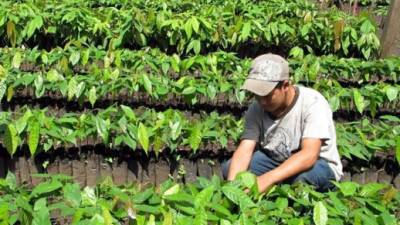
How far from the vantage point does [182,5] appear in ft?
21.9

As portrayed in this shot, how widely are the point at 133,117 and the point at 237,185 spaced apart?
1.21m

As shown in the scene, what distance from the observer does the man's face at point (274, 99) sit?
9.21ft

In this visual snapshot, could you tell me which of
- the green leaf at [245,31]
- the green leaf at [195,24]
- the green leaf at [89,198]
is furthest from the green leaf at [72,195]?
the green leaf at [245,31]

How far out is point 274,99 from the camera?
284 centimetres

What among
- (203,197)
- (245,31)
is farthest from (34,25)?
(203,197)

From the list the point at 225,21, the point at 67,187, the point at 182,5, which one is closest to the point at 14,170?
the point at 67,187

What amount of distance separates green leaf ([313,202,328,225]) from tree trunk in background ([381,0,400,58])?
3.76 meters

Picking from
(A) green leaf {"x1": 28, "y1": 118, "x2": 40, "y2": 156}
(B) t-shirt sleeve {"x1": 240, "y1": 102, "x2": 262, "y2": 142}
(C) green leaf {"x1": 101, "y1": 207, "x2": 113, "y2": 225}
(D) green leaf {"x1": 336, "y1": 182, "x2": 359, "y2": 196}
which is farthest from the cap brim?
(A) green leaf {"x1": 28, "y1": 118, "x2": 40, "y2": 156}

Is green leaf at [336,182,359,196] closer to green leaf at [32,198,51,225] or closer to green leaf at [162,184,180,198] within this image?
green leaf at [162,184,180,198]

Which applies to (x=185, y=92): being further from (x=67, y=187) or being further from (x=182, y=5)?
(x=182, y=5)

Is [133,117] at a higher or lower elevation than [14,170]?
higher

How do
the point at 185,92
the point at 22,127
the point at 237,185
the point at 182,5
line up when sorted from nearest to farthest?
1. the point at 237,185
2. the point at 22,127
3. the point at 185,92
4. the point at 182,5

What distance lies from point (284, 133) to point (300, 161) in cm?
24

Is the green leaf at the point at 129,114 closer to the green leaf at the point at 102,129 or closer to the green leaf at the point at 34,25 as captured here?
the green leaf at the point at 102,129
